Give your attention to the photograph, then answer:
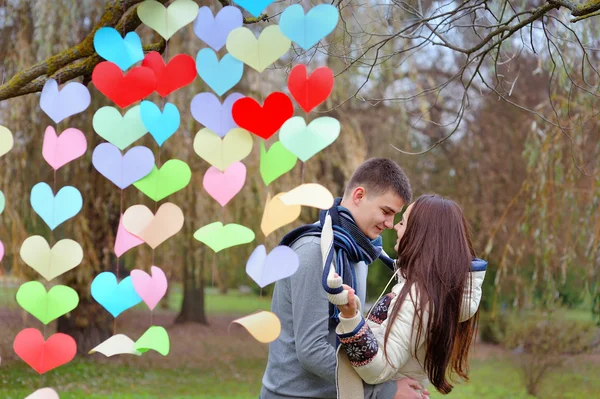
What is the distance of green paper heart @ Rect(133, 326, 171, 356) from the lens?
63.1 inches

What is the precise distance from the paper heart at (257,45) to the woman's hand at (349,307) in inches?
21.2

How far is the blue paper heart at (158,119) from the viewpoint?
1661 mm

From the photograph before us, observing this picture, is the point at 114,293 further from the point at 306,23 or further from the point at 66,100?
the point at 306,23

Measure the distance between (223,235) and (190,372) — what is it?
720 cm

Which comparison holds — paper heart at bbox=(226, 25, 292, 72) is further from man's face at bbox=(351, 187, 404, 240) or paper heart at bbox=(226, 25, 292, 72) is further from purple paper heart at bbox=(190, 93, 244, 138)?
man's face at bbox=(351, 187, 404, 240)

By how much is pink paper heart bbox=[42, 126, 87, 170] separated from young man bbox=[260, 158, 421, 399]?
0.56 m

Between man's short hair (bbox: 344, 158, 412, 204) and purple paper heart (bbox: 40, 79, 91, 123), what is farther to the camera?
man's short hair (bbox: 344, 158, 412, 204)

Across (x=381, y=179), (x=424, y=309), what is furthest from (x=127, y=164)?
(x=424, y=309)

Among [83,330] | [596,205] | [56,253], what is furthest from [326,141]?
[83,330]

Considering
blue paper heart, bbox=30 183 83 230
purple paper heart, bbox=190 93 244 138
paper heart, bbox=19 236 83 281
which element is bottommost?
paper heart, bbox=19 236 83 281

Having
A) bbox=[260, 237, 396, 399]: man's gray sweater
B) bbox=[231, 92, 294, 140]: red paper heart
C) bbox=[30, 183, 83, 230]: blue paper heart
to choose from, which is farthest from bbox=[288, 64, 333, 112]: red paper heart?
bbox=[30, 183, 83, 230]: blue paper heart

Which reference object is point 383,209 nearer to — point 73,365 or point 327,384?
point 327,384

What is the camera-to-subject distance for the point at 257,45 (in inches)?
63.1

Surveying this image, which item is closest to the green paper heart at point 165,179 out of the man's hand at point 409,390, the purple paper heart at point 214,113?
the purple paper heart at point 214,113
